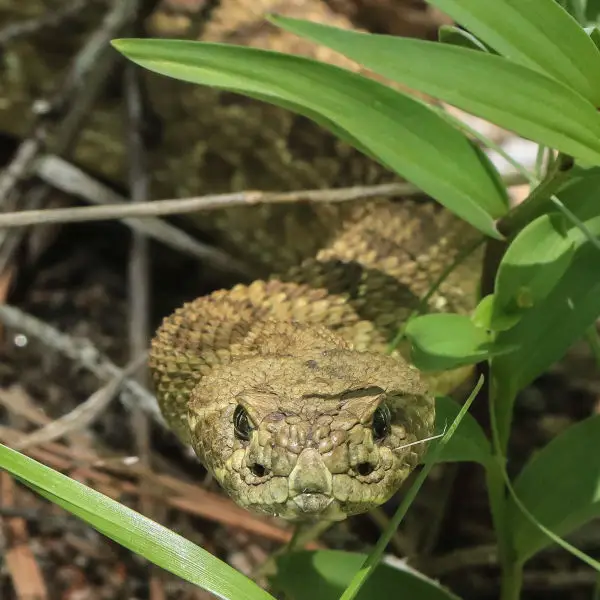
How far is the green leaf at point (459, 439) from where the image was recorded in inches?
59.6

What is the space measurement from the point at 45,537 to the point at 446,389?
1213 millimetres

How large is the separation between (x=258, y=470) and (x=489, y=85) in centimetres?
77

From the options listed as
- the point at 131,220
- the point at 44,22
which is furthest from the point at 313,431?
the point at 44,22

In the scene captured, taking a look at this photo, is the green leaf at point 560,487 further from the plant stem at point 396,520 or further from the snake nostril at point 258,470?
the snake nostril at point 258,470

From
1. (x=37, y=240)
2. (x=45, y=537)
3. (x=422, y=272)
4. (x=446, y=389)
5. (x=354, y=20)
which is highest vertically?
(x=354, y=20)

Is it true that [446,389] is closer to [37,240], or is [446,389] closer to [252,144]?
[252,144]

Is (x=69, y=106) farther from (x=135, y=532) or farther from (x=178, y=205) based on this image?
(x=135, y=532)

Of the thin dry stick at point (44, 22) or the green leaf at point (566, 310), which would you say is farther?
the thin dry stick at point (44, 22)

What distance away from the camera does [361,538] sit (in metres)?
2.32

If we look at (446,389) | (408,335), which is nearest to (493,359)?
(408,335)

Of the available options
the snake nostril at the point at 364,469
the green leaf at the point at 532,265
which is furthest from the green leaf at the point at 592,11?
the snake nostril at the point at 364,469

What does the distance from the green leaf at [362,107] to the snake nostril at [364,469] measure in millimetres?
485

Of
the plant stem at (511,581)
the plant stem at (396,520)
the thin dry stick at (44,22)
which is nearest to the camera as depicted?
the plant stem at (396,520)

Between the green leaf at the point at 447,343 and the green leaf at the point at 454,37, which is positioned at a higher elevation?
the green leaf at the point at 454,37
